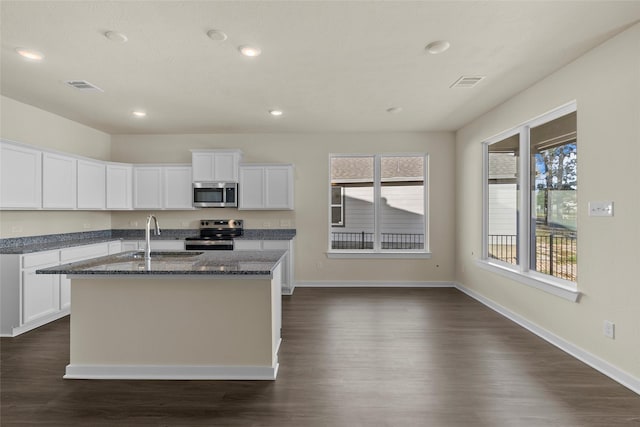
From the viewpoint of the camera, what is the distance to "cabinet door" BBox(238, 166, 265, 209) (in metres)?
5.58

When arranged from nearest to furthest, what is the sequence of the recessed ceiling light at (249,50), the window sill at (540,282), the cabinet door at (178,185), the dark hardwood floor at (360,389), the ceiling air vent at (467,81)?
the dark hardwood floor at (360,389)
the recessed ceiling light at (249,50)
the window sill at (540,282)
the ceiling air vent at (467,81)
the cabinet door at (178,185)

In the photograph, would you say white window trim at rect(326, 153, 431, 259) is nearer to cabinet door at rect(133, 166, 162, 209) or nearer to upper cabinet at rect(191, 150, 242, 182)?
upper cabinet at rect(191, 150, 242, 182)

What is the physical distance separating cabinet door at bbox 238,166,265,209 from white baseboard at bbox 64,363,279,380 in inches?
128

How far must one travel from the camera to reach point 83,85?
3.64 m

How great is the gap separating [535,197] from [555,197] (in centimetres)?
35

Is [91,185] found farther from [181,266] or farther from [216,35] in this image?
[216,35]

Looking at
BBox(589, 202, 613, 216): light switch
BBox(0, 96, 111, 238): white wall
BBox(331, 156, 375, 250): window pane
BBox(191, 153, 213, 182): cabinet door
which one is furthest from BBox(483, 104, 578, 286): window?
BBox(0, 96, 111, 238): white wall

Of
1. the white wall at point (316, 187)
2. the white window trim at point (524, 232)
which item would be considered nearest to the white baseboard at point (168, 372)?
the white window trim at point (524, 232)

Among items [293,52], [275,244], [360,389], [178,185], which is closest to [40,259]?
[178,185]

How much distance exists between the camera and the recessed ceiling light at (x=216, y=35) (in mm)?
2553

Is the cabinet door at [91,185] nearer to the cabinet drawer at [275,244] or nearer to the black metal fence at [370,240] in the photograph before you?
the cabinet drawer at [275,244]

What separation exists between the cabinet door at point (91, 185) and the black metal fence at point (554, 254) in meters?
6.08

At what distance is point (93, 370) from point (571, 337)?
429 cm

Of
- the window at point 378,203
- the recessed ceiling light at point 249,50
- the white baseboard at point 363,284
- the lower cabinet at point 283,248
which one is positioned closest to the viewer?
the recessed ceiling light at point 249,50
